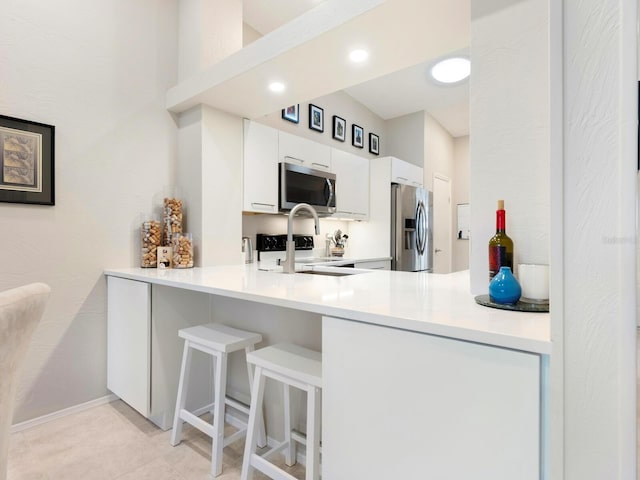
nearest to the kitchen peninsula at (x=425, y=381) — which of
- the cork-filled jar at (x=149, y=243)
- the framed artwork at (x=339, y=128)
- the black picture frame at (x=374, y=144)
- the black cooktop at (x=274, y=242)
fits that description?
the cork-filled jar at (x=149, y=243)

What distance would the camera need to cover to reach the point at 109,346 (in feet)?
7.07

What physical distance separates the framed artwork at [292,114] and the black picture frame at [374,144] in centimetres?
147

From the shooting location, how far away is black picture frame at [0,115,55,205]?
180 centimetres

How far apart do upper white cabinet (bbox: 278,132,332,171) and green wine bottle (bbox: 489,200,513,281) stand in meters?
2.10

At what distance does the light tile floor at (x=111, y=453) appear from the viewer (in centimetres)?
152

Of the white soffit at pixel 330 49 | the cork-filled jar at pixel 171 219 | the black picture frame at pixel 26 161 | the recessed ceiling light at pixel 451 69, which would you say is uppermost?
the recessed ceiling light at pixel 451 69

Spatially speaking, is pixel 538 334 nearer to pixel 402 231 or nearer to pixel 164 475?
pixel 164 475

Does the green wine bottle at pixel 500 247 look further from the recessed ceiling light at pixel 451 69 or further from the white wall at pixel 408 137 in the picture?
the white wall at pixel 408 137

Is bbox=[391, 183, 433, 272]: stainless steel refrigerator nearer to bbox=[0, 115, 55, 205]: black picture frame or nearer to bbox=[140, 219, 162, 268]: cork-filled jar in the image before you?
bbox=[140, 219, 162, 268]: cork-filled jar

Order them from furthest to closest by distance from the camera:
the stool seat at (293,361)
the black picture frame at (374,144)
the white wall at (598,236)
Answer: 1. the black picture frame at (374,144)
2. the stool seat at (293,361)
3. the white wall at (598,236)

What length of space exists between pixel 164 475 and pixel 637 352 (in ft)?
5.69

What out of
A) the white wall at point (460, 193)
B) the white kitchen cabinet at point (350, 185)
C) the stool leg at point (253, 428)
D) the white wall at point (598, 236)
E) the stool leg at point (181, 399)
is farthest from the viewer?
the white wall at point (460, 193)

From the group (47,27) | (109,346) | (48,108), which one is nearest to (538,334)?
(109,346)

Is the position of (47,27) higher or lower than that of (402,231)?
higher
